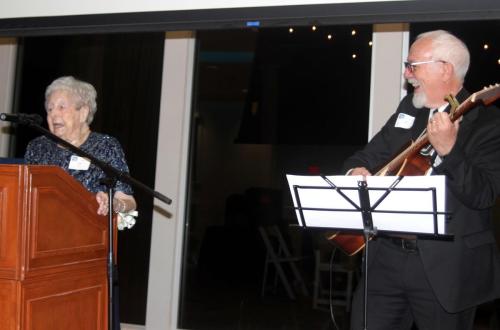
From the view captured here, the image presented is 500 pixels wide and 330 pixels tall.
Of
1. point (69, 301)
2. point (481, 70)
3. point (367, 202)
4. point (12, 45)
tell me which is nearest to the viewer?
point (367, 202)

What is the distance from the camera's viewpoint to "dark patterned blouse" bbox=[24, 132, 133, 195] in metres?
3.23

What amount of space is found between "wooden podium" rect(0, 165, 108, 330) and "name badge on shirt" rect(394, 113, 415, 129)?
1493mm

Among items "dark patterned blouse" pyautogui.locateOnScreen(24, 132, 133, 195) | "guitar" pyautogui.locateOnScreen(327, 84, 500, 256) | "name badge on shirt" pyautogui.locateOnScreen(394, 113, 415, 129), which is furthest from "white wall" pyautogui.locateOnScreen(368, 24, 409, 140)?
"dark patterned blouse" pyautogui.locateOnScreen(24, 132, 133, 195)

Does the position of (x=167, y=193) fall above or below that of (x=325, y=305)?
above

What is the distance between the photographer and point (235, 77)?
510 centimetres

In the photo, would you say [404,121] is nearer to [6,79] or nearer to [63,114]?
[63,114]

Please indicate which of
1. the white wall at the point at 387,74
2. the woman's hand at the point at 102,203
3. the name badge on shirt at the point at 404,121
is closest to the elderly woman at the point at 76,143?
the woman's hand at the point at 102,203

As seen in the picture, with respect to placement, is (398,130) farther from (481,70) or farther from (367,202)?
(481,70)

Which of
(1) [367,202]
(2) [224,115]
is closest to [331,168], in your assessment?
(2) [224,115]

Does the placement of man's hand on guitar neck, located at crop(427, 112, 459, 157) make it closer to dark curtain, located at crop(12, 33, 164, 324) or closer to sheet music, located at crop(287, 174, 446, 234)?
sheet music, located at crop(287, 174, 446, 234)

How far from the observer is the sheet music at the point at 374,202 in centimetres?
220

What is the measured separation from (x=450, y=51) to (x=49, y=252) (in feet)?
6.37

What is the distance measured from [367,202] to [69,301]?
1436 mm

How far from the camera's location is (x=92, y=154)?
3219 millimetres
